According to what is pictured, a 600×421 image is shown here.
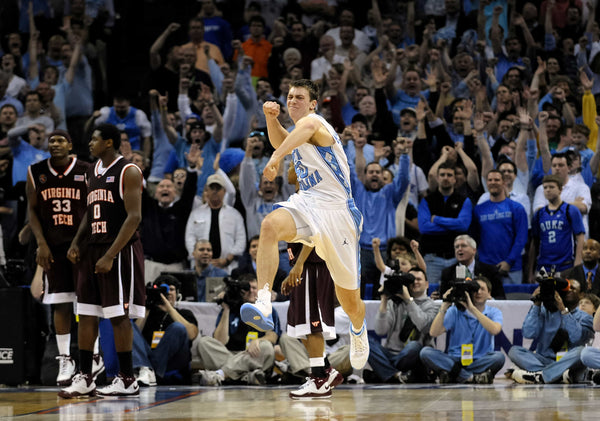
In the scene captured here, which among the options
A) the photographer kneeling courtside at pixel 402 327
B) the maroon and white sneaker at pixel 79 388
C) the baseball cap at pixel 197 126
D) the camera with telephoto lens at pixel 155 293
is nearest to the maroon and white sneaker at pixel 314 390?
the maroon and white sneaker at pixel 79 388

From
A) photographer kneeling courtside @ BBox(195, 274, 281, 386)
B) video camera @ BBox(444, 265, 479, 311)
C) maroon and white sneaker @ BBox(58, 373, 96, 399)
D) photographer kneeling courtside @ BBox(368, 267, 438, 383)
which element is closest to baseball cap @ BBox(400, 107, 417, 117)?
photographer kneeling courtside @ BBox(368, 267, 438, 383)

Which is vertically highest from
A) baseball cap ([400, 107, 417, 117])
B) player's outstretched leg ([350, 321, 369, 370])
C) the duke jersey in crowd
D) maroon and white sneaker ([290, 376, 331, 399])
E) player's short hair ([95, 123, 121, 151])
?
baseball cap ([400, 107, 417, 117])

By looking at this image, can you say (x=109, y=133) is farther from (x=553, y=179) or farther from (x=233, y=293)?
(x=553, y=179)

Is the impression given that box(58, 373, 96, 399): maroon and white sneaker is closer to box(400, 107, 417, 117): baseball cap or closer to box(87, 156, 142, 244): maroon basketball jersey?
box(87, 156, 142, 244): maroon basketball jersey

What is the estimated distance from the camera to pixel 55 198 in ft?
29.6

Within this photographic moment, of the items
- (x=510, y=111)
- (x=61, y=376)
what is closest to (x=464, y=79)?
(x=510, y=111)

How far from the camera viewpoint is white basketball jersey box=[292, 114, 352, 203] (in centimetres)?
752

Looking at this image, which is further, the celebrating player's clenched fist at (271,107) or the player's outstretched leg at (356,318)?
the player's outstretched leg at (356,318)

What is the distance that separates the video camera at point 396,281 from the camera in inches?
414

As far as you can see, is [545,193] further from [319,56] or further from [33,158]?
[33,158]

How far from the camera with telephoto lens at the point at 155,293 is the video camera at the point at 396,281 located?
2.67 m

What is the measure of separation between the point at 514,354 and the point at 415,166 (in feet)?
14.0

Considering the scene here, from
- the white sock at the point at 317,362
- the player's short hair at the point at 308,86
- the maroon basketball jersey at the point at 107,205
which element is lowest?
the white sock at the point at 317,362

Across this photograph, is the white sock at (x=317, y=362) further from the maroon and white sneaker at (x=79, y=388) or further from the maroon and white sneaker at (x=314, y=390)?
the maroon and white sneaker at (x=79, y=388)
